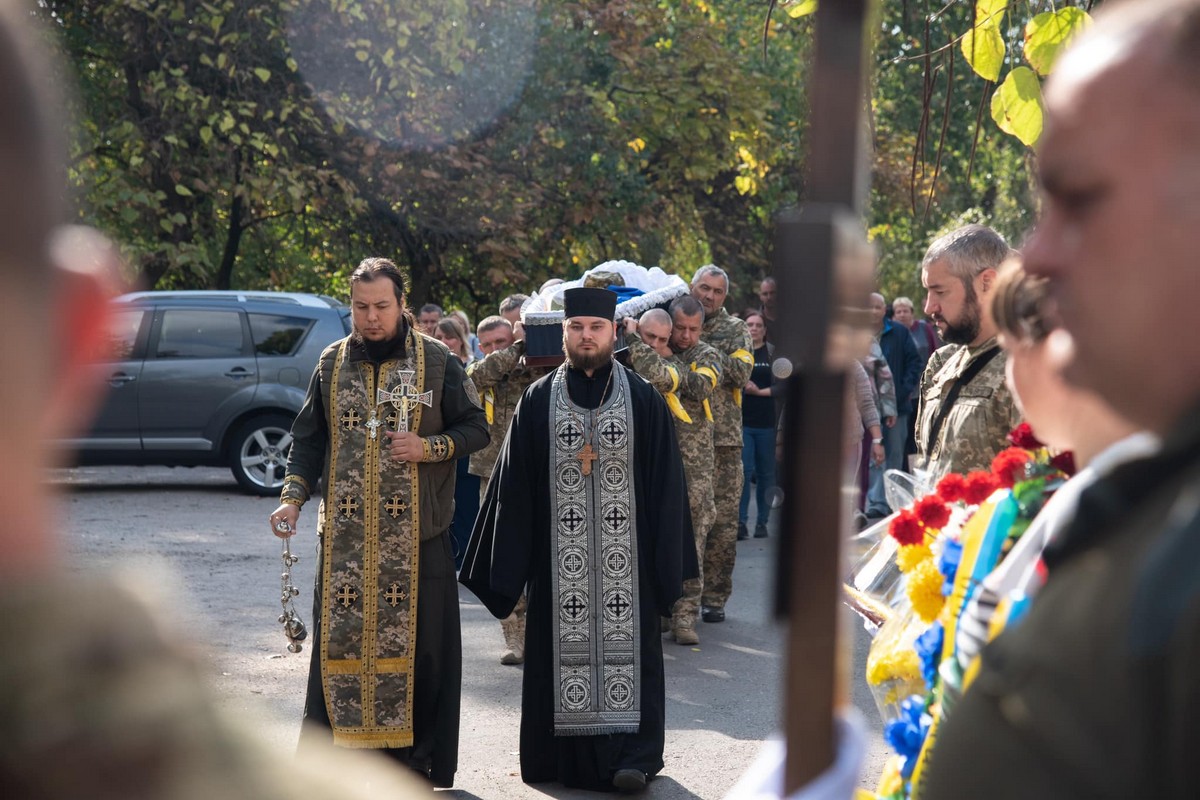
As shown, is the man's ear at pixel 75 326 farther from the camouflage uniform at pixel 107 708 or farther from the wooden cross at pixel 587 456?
the wooden cross at pixel 587 456

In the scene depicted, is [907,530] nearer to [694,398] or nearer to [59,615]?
[59,615]

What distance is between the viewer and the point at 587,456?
19.2 feet

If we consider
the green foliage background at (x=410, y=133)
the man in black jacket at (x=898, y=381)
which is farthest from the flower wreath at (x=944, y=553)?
the green foliage background at (x=410, y=133)

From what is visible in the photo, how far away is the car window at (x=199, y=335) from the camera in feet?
43.5

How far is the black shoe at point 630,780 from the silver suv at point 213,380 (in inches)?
336

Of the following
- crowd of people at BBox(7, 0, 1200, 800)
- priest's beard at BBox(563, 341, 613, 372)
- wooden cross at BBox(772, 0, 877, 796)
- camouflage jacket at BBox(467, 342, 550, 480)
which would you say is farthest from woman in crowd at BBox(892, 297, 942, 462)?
wooden cross at BBox(772, 0, 877, 796)

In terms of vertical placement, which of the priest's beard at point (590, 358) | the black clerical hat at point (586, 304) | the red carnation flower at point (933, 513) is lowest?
the red carnation flower at point (933, 513)

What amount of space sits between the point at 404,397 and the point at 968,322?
2.20m

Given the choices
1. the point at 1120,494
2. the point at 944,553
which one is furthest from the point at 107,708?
the point at 944,553

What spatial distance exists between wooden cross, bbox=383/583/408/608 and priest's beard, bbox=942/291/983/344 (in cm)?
231

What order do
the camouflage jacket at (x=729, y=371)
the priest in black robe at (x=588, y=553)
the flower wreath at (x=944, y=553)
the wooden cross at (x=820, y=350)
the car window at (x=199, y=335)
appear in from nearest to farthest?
the wooden cross at (x=820, y=350), the flower wreath at (x=944, y=553), the priest in black robe at (x=588, y=553), the camouflage jacket at (x=729, y=371), the car window at (x=199, y=335)

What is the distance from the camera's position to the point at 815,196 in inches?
38.2

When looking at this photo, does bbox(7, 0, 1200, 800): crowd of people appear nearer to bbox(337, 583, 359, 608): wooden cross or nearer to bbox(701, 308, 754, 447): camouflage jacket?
bbox(337, 583, 359, 608): wooden cross

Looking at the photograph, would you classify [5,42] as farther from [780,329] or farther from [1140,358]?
[1140,358]
